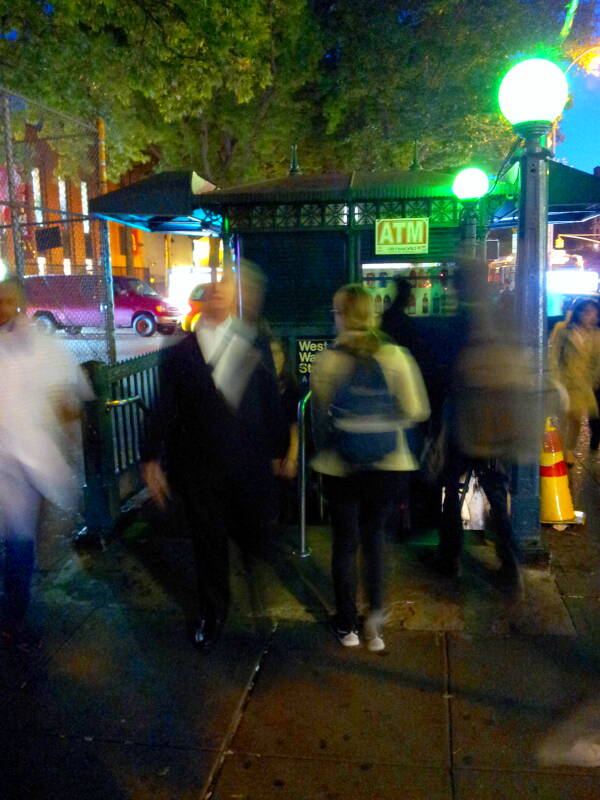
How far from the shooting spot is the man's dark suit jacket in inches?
144

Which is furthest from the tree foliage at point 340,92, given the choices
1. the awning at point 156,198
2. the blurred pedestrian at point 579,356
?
the blurred pedestrian at point 579,356

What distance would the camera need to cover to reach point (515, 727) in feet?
10.3

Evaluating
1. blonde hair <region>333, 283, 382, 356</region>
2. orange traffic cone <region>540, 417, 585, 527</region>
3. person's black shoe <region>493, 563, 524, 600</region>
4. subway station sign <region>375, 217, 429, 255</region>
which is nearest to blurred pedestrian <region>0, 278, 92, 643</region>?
blonde hair <region>333, 283, 382, 356</region>

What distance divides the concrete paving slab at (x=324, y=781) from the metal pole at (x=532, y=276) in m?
2.16

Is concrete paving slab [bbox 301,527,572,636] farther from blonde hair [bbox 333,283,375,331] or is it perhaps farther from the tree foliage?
the tree foliage

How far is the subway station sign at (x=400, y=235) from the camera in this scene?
9227mm

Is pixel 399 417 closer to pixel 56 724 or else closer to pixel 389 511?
pixel 389 511

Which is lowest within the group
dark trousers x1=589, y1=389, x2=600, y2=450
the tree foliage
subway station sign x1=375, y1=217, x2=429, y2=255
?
dark trousers x1=589, y1=389, x2=600, y2=450

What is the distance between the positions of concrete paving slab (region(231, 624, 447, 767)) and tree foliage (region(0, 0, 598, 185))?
1126 cm

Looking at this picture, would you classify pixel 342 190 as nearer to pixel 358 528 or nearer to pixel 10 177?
pixel 10 177

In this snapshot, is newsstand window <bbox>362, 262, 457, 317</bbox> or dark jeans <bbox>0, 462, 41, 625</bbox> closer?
dark jeans <bbox>0, 462, 41, 625</bbox>

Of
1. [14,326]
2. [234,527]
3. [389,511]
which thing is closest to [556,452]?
[389,511]

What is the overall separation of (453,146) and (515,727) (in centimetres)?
1848

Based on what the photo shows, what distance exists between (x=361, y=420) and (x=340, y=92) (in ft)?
56.4
